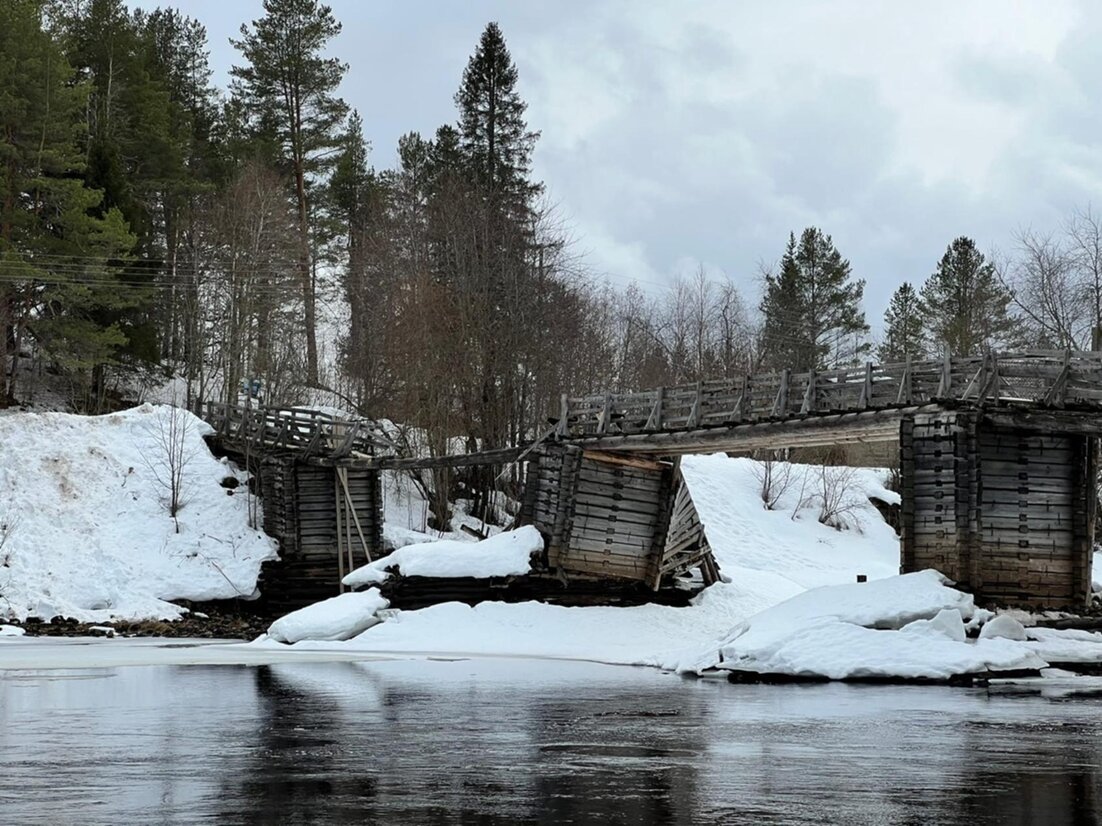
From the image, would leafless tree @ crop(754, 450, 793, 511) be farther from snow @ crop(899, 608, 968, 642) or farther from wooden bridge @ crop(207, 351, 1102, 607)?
snow @ crop(899, 608, 968, 642)

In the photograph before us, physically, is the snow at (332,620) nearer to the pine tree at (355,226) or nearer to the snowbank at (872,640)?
the snowbank at (872,640)

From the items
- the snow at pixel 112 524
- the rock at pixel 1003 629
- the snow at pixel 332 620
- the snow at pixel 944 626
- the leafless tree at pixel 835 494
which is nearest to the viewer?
the snow at pixel 944 626

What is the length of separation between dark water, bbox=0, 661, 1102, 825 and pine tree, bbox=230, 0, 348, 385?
1639 inches

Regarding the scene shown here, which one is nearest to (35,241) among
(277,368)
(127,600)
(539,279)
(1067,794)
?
(277,368)

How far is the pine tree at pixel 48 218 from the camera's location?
46.6 m

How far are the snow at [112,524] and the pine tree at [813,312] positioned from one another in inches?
1319

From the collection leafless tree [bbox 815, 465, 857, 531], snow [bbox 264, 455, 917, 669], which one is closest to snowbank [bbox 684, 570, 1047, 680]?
snow [bbox 264, 455, 917, 669]

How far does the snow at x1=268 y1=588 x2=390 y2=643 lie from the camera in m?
31.0

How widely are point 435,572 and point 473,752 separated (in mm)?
20468

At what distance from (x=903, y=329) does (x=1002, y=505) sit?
154 ft

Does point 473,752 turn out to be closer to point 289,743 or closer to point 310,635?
point 289,743

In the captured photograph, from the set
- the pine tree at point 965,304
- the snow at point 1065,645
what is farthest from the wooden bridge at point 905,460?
the pine tree at point 965,304

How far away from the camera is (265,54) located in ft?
194

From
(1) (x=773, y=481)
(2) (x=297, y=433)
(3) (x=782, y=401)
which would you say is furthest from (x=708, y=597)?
(1) (x=773, y=481)
